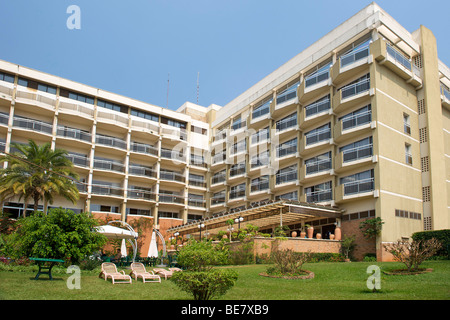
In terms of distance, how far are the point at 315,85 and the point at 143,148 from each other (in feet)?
69.3

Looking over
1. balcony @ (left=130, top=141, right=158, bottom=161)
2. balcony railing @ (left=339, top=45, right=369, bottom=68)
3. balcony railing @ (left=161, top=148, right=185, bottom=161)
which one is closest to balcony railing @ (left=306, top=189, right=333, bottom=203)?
balcony railing @ (left=339, top=45, right=369, bottom=68)

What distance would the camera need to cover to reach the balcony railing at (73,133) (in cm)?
4175

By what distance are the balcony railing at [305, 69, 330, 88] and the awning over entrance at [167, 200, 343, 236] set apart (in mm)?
10755

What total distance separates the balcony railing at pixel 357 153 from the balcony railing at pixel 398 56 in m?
6.77

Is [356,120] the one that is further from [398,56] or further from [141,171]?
[141,171]

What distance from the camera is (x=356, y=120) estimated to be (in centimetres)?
2986

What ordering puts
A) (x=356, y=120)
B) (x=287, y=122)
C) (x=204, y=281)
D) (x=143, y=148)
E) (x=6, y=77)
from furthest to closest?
1. (x=143, y=148)
2. (x=6, y=77)
3. (x=287, y=122)
4. (x=356, y=120)
5. (x=204, y=281)

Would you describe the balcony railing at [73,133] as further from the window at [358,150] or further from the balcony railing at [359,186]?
the balcony railing at [359,186]

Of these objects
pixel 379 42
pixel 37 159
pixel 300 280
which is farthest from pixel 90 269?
pixel 379 42

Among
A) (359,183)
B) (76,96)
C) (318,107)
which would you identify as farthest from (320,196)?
(76,96)

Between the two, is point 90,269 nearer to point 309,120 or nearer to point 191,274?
point 191,274

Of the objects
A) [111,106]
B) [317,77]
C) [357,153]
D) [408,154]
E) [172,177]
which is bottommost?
[357,153]

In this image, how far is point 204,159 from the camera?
2005 inches

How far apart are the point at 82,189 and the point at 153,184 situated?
27.0 feet
